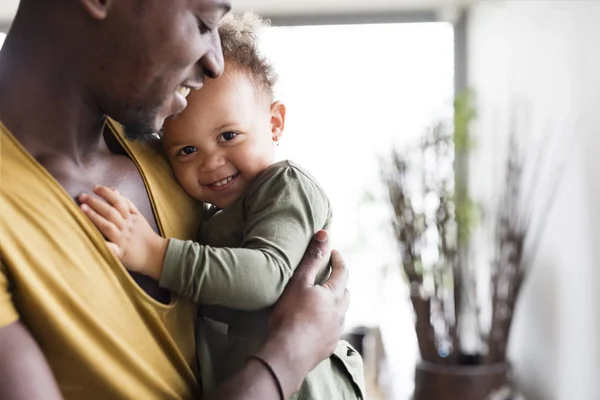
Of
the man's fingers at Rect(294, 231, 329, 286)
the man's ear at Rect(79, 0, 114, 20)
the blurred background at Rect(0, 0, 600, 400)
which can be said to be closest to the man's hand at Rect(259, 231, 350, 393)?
the man's fingers at Rect(294, 231, 329, 286)

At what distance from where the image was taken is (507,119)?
3.54 m

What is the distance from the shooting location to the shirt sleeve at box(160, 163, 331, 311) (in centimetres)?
101

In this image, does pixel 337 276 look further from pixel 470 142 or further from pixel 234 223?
pixel 470 142

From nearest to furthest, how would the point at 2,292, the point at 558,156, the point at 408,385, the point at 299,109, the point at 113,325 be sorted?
the point at 2,292 → the point at 113,325 → the point at 558,156 → the point at 408,385 → the point at 299,109

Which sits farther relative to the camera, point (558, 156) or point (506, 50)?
point (506, 50)

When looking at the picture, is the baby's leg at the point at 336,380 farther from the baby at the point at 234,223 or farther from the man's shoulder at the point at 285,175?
the man's shoulder at the point at 285,175

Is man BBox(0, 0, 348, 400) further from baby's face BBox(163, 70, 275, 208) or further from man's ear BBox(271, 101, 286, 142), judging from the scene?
man's ear BBox(271, 101, 286, 142)

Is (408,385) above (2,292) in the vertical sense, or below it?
below

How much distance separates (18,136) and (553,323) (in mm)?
2622

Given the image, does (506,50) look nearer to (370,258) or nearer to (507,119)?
(507,119)

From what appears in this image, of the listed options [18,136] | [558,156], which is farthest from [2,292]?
[558,156]

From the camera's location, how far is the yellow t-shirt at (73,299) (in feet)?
2.80

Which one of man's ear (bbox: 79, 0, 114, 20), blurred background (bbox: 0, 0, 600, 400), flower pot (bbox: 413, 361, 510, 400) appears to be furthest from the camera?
flower pot (bbox: 413, 361, 510, 400)

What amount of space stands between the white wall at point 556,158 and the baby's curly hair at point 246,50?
1.68 m
